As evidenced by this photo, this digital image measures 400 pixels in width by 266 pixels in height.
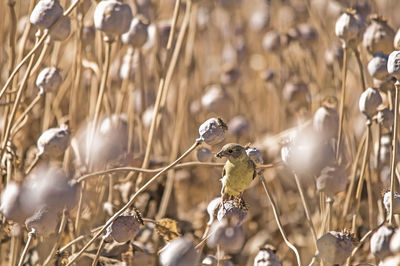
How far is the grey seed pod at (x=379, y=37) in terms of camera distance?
1.00 meters

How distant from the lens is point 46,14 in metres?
0.86

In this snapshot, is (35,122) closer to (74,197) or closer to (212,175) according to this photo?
(212,175)

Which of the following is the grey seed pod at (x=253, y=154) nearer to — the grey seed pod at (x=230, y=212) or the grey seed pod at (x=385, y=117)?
the grey seed pod at (x=230, y=212)

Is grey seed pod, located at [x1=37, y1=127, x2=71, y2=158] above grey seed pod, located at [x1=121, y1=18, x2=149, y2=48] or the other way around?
the other way around

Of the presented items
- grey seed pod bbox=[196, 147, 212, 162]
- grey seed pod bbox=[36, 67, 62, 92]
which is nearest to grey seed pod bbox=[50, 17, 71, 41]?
grey seed pod bbox=[36, 67, 62, 92]

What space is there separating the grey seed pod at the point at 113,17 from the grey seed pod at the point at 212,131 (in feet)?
0.80

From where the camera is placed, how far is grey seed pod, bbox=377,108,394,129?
0.89 m

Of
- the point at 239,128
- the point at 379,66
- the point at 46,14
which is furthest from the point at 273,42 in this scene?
the point at 46,14

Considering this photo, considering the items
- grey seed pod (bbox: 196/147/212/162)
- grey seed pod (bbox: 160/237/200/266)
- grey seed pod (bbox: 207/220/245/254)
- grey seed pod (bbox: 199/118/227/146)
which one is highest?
grey seed pod (bbox: 199/118/227/146)

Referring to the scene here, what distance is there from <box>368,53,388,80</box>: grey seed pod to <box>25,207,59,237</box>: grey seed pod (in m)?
0.50

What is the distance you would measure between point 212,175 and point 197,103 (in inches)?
9.1

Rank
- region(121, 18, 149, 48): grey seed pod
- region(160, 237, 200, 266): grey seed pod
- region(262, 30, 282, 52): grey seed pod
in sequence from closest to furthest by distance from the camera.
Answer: region(160, 237, 200, 266): grey seed pod
region(121, 18, 149, 48): grey seed pod
region(262, 30, 282, 52): grey seed pod

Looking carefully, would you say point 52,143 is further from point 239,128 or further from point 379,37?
point 239,128

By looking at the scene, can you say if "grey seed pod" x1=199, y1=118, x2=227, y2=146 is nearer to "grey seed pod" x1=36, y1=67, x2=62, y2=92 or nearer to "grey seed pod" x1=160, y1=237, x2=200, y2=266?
"grey seed pod" x1=160, y1=237, x2=200, y2=266
